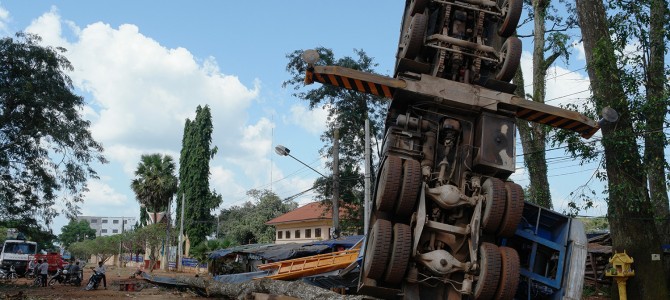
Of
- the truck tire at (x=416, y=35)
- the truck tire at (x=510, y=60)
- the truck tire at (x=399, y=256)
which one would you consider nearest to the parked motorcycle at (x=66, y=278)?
the truck tire at (x=399, y=256)

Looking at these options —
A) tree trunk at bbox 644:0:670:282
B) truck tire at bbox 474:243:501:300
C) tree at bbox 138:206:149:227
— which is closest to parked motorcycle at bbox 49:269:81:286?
truck tire at bbox 474:243:501:300

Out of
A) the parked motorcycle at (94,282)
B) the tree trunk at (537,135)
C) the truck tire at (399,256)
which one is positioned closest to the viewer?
the truck tire at (399,256)

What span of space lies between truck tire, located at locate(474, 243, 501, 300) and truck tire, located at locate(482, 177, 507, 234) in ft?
1.34

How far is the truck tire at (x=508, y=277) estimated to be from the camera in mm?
8500

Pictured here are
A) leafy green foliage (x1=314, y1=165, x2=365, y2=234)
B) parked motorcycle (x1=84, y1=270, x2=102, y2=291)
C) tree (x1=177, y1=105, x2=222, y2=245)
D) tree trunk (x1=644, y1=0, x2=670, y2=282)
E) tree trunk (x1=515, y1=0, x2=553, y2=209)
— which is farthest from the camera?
tree (x1=177, y1=105, x2=222, y2=245)

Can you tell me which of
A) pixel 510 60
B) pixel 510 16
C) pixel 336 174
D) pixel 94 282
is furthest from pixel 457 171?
pixel 336 174

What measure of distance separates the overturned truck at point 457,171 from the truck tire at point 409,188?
0.02 meters

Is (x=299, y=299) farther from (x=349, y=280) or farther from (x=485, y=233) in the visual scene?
(x=485, y=233)

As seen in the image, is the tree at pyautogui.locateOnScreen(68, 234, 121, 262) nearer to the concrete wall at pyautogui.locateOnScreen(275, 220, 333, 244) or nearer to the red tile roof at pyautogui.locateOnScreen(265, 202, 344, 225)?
the concrete wall at pyautogui.locateOnScreen(275, 220, 333, 244)

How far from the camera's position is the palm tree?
2116 inches

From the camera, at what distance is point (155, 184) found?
53.9 m

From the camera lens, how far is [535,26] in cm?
1967

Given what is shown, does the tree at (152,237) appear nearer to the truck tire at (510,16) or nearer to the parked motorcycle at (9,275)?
the parked motorcycle at (9,275)

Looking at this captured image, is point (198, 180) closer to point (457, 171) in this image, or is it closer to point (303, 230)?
point (303, 230)
